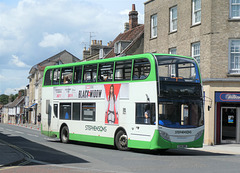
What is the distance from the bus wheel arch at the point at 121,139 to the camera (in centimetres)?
1788

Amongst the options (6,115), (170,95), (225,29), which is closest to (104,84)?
(170,95)

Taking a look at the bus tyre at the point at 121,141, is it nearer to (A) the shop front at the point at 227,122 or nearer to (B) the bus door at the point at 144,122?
(B) the bus door at the point at 144,122

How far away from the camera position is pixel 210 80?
24.8 meters

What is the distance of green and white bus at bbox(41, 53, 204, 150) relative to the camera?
1619 cm

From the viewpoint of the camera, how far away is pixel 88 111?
20297 mm

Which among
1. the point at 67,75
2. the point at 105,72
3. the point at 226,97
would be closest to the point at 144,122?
the point at 105,72

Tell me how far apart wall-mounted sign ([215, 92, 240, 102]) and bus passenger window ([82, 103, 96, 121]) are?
9013 mm

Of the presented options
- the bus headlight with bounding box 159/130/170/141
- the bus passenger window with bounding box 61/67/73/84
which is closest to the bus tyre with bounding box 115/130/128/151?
the bus headlight with bounding box 159/130/170/141

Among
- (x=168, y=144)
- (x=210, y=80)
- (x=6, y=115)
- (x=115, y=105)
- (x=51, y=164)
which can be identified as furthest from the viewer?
(x=6, y=115)

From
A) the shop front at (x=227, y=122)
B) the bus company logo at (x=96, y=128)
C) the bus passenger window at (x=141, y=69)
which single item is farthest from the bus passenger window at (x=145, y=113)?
the shop front at (x=227, y=122)

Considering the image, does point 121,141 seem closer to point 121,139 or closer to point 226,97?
point 121,139

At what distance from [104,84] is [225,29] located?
9.98 meters

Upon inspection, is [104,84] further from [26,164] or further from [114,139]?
[26,164]

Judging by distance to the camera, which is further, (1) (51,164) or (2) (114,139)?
(2) (114,139)
